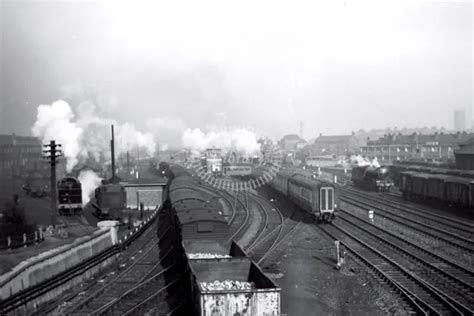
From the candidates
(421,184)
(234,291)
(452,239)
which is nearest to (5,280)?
(234,291)

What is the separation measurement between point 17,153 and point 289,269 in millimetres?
68847

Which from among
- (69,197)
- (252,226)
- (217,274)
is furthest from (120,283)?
(69,197)

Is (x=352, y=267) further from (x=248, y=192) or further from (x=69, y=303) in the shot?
(x=248, y=192)

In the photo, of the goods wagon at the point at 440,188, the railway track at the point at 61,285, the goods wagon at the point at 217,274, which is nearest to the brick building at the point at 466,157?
the goods wagon at the point at 440,188

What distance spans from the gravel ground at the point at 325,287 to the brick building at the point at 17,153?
55447 mm

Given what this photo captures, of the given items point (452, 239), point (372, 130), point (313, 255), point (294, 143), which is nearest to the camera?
point (313, 255)

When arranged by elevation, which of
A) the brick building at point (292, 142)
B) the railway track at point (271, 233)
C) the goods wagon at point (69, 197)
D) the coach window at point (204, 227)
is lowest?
the railway track at point (271, 233)

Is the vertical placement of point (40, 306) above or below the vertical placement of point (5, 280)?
below

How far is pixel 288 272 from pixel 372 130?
16365cm

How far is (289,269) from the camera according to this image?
19.8 m

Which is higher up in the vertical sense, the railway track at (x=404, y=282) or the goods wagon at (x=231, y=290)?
the goods wagon at (x=231, y=290)

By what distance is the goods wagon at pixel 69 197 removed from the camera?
39031 mm

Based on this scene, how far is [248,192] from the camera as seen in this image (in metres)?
53.2

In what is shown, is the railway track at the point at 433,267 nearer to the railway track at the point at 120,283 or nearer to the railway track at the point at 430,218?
the railway track at the point at 430,218
